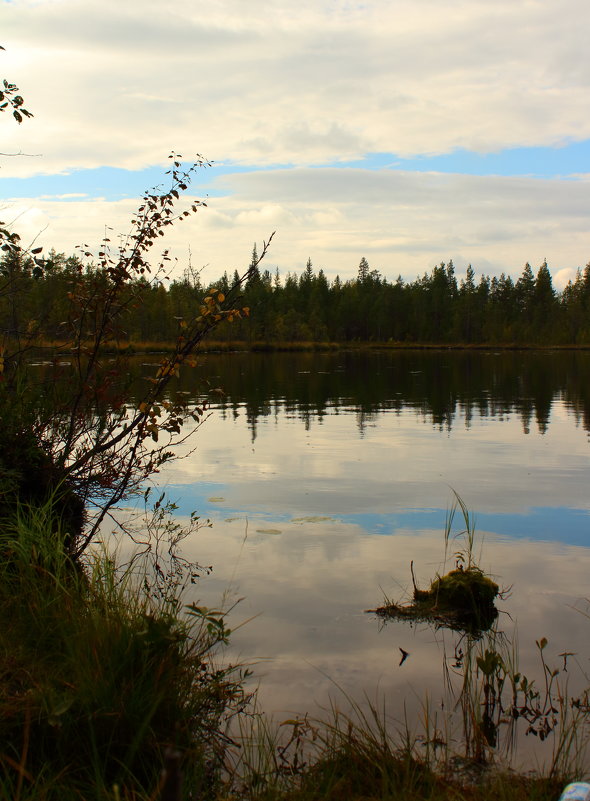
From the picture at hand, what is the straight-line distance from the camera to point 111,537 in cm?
1047

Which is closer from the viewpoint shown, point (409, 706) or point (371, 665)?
point (409, 706)

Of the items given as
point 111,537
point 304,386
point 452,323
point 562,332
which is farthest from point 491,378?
point 452,323

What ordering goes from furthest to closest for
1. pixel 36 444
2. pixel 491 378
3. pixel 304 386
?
pixel 491 378
pixel 304 386
pixel 36 444

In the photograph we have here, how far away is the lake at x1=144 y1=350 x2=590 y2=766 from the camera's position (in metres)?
6.61

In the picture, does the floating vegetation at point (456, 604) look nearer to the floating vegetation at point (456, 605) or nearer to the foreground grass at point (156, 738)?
the floating vegetation at point (456, 605)

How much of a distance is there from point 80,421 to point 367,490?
19.0 feet

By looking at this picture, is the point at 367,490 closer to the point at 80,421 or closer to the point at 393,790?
the point at 80,421

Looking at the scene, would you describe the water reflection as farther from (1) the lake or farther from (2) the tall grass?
(2) the tall grass

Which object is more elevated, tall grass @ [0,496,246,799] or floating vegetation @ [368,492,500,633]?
tall grass @ [0,496,246,799]

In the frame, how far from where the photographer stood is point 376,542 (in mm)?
10445

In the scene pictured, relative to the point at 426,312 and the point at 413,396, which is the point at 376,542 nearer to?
the point at 413,396

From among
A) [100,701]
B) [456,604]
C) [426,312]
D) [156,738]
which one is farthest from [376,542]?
[426,312]

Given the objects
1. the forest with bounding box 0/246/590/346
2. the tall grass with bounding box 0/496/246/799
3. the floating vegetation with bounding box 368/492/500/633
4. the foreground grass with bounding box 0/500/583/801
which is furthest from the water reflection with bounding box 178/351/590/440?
the forest with bounding box 0/246/590/346

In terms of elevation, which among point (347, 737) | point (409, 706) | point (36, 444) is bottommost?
point (409, 706)
